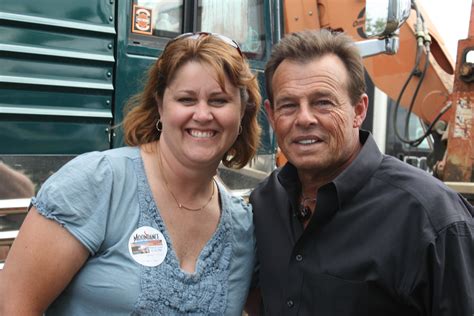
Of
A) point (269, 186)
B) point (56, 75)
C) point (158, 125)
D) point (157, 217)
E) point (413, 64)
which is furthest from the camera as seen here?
point (413, 64)

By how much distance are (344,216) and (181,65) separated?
692 millimetres

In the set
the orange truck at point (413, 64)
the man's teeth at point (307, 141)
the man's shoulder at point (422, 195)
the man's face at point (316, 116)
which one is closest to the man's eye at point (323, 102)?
the man's face at point (316, 116)

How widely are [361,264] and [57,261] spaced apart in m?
0.84

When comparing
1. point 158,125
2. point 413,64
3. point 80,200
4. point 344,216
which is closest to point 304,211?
point 344,216

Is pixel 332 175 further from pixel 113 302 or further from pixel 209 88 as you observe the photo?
pixel 113 302

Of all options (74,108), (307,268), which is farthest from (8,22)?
(307,268)

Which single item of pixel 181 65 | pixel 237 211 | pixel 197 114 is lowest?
pixel 237 211

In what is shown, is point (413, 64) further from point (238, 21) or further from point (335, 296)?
point (335, 296)

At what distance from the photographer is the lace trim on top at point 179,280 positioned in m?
1.69

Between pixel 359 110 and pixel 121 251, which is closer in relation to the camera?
pixel 121 251

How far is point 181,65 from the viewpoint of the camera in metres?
1.84

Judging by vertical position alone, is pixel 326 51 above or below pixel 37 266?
above

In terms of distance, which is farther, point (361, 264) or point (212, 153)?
point (212, 153)

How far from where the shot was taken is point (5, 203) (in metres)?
2.38
